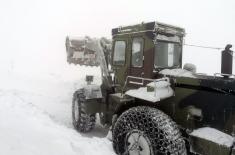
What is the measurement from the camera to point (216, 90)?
16.8 feet

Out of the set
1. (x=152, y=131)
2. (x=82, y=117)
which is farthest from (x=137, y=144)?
(x=82, y=117)

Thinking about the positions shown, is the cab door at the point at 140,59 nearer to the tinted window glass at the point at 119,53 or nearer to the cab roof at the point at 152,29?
the cab roof at the point at 152,29

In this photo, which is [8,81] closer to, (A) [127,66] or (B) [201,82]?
(A) [127,66]

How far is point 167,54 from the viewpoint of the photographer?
672 centimetres

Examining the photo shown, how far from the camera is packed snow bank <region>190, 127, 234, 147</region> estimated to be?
178 inches

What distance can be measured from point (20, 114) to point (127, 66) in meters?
2.93

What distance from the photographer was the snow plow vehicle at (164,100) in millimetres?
4816

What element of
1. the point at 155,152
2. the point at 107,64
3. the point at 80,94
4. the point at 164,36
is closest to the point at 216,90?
the point at 155,152

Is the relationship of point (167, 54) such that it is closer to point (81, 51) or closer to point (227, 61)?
point (227, 61)

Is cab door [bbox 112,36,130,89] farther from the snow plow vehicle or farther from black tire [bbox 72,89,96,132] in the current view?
black tire [bbox 72,89,96,132]

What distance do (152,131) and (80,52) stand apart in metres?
5.36

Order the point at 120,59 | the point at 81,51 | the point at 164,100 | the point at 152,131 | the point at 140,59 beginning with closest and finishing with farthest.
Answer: the point at 152,131 → the point at 164,100 → the point at 140,59 → the point at 120,59 → the point at 81,51

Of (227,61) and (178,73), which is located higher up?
(227,61)

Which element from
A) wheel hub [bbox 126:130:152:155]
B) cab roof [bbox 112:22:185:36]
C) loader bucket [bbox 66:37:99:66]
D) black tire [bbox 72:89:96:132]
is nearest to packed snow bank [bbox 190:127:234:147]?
wheel hub [bbox 126:130:152:155]
